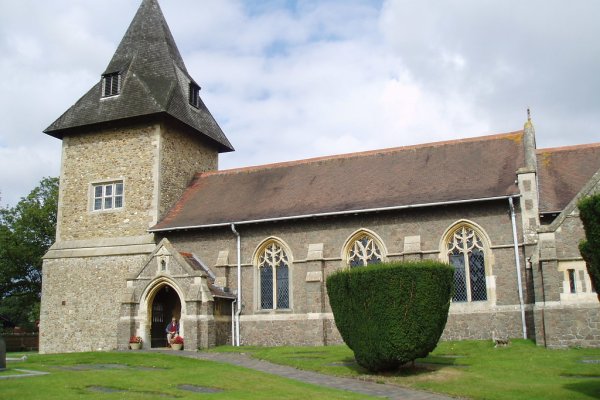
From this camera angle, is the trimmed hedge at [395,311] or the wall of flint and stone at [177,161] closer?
the trimmed hedge at [395,311]

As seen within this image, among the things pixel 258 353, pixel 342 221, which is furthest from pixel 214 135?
pixel 258 353

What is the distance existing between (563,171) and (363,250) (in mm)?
Answer: 8172

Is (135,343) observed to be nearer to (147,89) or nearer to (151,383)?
(151,383)

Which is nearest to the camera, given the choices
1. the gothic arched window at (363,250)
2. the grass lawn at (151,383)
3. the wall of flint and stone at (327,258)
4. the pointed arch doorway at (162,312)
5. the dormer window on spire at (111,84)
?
the grass lawn at (151,383)

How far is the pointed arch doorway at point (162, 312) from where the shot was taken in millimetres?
24625

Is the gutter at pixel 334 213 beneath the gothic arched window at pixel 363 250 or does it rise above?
above

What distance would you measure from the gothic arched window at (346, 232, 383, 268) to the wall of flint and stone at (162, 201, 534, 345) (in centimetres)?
33

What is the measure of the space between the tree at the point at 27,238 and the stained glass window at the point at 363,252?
3280cm

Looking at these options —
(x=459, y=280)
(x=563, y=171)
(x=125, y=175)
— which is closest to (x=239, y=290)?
(x=125, y=175)

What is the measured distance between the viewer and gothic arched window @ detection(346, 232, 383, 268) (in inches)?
904

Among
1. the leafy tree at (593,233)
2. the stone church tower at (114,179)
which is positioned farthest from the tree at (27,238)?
the leafy tree at (593,233)

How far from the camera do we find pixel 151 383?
13.7m

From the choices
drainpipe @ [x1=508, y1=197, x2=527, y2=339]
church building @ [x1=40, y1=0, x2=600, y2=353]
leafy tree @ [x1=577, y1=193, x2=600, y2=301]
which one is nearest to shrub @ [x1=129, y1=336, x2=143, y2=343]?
church building @ [x1=40, y1=0, x2=600, y2=353]

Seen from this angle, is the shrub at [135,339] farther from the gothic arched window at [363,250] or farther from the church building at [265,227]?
the gothic arched window at [363,250]
